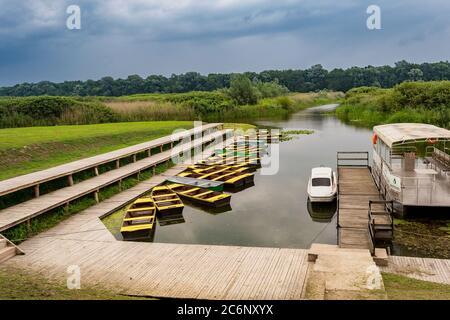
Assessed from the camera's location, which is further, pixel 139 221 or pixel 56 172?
pixel 56 172

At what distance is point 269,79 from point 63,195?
15731cm

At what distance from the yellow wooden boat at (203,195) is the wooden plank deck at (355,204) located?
5715 millimetres

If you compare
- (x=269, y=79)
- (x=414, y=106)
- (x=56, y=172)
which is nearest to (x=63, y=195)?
(x=56, y=172)

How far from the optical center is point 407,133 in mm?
19516

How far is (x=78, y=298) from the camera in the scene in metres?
9.53

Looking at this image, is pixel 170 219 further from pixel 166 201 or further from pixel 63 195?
pixel 63 195

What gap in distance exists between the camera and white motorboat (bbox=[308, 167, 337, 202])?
20266 millimetres

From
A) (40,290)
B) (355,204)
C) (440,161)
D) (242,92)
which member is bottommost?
(40,290)

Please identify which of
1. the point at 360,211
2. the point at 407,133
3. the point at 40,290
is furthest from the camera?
the point at 407,133

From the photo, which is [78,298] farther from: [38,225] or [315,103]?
[315,103]

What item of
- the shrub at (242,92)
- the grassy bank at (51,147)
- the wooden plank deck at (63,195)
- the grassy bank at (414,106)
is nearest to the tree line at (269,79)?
the shrub at (242,92)

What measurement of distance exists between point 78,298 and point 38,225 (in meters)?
7.74

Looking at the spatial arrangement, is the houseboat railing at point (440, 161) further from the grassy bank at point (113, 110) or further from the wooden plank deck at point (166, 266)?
the grassy bank at point (113, 110)
